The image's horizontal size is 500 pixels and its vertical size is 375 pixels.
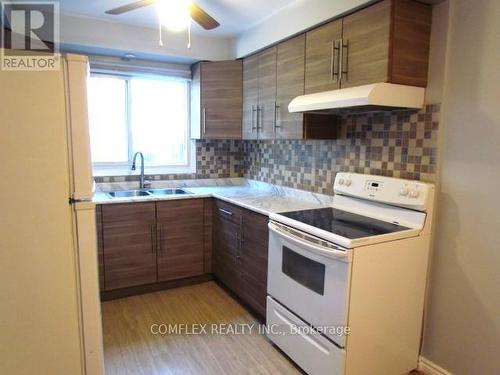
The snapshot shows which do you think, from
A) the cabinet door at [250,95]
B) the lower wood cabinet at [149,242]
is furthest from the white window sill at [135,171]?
the cabinet door at [250,95]

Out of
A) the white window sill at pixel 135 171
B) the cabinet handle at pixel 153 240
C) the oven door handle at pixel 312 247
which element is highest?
the white window sill at pixel 135 171

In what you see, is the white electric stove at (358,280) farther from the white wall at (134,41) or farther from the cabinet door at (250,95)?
the white wall at (134,41)

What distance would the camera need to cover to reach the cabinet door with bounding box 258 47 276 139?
9.08 feet

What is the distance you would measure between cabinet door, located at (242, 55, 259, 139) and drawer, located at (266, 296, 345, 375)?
1.50 meters

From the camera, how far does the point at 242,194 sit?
3158 millimetres

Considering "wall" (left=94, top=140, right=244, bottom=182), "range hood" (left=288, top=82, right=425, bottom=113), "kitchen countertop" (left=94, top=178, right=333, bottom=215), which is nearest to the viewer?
"range hood" (left=288, top=82, right=425, bottom=113)

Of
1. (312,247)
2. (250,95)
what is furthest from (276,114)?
(312,247)

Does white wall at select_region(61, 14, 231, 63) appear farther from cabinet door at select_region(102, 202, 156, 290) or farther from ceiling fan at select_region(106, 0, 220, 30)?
cabinet door at select_region(102, 202, 156, 290)

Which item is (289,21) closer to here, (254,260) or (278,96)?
(278,96)

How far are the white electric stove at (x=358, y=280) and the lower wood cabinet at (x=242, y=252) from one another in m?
0.29

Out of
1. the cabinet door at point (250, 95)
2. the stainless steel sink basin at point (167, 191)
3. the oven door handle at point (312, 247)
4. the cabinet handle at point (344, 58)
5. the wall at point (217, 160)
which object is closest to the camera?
the oven door handle at point (312, 247)

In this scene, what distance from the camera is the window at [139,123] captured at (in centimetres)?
330

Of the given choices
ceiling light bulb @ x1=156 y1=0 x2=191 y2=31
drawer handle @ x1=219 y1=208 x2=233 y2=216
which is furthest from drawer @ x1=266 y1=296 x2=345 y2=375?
ceiling light bulb @ x1=156 y1=0 x2=191 y2=31

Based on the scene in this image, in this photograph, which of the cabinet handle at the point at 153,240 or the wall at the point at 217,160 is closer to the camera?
the cabinet handle at the point at 153,240
